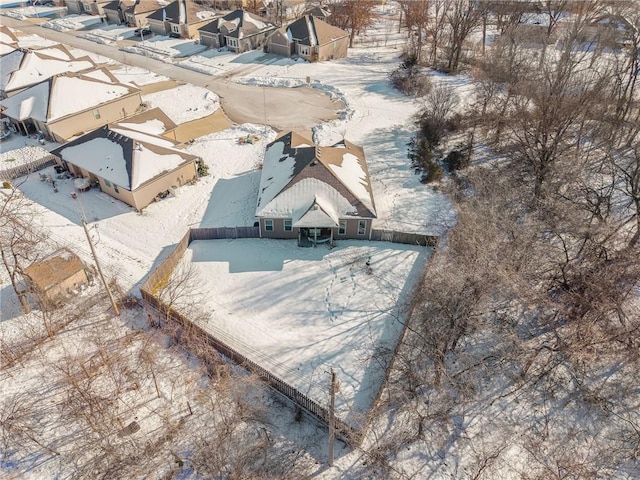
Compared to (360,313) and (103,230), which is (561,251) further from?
(103,230)

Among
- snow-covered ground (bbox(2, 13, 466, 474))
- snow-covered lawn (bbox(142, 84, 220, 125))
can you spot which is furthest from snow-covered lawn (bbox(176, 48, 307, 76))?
snow-covered ground (bbox(2, 13, 466, 474))

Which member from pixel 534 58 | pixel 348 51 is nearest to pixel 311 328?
pixel 534 58

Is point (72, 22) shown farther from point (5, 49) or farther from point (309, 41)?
point (309, 41)

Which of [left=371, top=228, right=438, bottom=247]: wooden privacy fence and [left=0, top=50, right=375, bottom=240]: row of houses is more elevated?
[left=0, top=50, right=375, bottom=240]: row of houses

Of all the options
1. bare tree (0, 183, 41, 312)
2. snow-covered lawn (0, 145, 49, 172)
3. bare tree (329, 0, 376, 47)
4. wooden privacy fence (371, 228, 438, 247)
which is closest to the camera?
bare tree (0, 183, 41, 312)

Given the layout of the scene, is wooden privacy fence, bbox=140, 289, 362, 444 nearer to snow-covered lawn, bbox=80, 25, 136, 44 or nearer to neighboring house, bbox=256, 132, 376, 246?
neighboring house, bbox=256, 132, 376, 246

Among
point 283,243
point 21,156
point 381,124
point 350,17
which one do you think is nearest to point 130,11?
point 350,17
